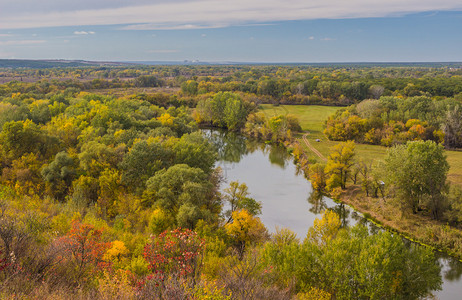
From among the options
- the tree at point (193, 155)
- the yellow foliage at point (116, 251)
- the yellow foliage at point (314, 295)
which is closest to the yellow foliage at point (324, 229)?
the yellow foliage at point (314, 295)

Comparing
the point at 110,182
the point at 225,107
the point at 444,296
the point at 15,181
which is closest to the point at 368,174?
the point at 444,296

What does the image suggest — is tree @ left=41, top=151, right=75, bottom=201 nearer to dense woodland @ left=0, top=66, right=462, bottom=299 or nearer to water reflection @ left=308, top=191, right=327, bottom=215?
dense woodland @ left=0, top=66, right=462, bottom=299

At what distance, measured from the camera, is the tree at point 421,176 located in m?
30.3

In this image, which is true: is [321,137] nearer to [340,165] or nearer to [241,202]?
[340,165]

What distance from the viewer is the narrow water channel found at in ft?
85.3

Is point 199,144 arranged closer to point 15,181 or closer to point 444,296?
point 15,181

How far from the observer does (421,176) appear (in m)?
30.2

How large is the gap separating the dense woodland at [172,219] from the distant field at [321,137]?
12.9 ft

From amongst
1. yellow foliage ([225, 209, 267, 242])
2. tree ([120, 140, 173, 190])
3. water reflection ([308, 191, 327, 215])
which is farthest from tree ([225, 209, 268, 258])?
water reflection ([308, 191, 327, 215])

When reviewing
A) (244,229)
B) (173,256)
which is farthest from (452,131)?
(173,256)

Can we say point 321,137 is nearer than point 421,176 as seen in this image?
No

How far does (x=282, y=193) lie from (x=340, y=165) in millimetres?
7909

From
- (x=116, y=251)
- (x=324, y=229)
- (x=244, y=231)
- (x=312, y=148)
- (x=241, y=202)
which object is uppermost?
(x=116, y=251)

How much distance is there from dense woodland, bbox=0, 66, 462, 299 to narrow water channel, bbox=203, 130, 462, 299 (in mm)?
2143
